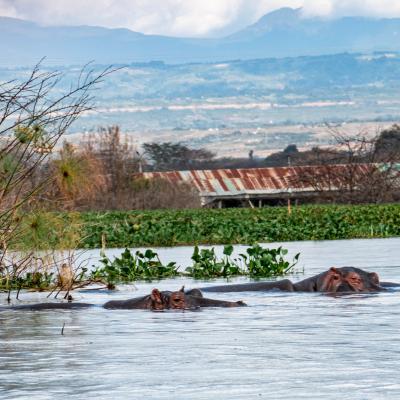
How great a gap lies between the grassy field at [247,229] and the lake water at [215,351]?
17.8 m

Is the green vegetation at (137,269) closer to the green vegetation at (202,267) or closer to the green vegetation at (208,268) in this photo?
the green vegetation at (202,267)

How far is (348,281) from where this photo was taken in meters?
21.3

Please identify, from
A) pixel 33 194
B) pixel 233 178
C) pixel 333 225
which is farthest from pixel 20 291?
pixel 233 178

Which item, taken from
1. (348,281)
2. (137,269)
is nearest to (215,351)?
(348,281)

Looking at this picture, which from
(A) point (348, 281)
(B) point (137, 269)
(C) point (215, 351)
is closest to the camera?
(C) point (215, 351)

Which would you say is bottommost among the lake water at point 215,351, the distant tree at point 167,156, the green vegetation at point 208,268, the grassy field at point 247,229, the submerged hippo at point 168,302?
the lake water at point 215,351

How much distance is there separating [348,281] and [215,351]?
6.56 meters

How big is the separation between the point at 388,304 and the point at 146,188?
54417 millimetres

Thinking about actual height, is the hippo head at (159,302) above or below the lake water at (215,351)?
above

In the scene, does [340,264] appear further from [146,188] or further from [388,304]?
[146,188]

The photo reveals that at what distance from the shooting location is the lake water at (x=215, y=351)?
494 inches

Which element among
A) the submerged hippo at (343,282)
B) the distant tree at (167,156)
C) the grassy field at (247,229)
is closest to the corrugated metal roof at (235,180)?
the grassy field at (247,229)

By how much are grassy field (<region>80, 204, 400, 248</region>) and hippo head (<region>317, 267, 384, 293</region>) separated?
1678 cm

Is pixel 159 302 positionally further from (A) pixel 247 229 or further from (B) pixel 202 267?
(A) pixel 247 229
